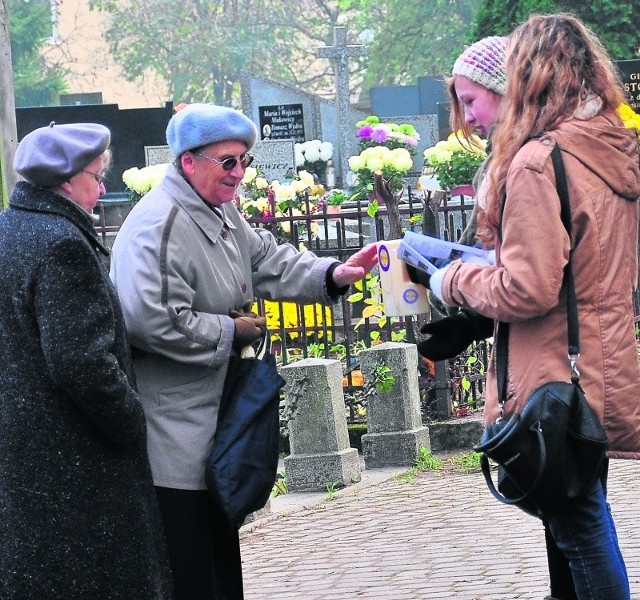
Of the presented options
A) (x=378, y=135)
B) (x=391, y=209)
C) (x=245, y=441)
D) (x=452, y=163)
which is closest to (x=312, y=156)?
(x=378, y=135)

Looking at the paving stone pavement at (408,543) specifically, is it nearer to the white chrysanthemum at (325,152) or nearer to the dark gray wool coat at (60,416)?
the dark gray wool coat at (60,416)

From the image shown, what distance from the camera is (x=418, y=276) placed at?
381cm

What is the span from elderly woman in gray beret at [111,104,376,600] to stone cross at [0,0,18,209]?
6.77 feet

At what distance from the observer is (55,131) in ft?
11.1

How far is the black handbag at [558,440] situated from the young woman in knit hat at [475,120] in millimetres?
424

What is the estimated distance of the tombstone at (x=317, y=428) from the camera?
7.47m

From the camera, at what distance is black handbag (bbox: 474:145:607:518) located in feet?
10.8

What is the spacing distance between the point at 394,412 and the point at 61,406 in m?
4.93

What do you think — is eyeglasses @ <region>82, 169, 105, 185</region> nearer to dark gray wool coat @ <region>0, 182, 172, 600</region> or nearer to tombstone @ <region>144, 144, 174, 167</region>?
dark gray wool coat @ <region>0, 182, 172, 600</region>

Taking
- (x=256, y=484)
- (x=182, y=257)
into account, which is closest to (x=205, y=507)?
(x=256, y=484)

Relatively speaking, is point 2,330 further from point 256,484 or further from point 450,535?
point 450,535

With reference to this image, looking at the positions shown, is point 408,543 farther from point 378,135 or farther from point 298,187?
point 378,135

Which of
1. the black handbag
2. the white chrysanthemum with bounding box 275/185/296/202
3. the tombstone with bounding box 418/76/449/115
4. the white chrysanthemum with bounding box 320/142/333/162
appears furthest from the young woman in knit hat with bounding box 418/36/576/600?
the tombstone with bounding box 418/76/449/115

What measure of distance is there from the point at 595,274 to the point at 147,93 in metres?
65.1
